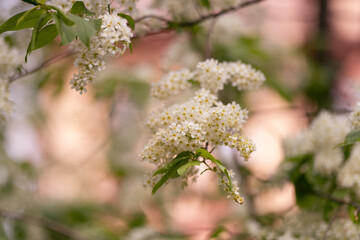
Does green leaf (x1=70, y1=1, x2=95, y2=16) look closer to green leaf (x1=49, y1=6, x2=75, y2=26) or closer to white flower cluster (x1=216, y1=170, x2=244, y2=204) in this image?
green leaf (x1=49, y1=6, x2=75, y2=26)

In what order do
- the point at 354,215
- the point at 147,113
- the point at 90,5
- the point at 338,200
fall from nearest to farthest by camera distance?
the point at 90,5
the point at 354,215
the point at 338,200
the point at 147,113

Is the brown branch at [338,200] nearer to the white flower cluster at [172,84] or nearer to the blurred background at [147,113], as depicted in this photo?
the blurred background at [147,113]

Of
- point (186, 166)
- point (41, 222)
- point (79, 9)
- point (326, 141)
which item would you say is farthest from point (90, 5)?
point (41, 222)

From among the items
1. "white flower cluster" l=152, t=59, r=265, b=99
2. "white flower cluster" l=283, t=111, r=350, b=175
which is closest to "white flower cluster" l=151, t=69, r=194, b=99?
"white flower cluster" l=152, t=59, r=265, b=99

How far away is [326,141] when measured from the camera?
104cm

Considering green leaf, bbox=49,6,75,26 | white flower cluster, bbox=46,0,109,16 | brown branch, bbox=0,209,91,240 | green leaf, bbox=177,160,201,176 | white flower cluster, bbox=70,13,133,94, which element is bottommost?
brown branch, bbox=0,209,91,240

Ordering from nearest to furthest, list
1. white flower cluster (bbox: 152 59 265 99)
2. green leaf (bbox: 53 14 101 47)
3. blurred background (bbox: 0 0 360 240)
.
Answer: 1. green leaf (bbox: 53 14 101 47)
2. white flower cluster (bbox: 152 59 265 99)
3. blurred background (bbox: 0 0 360 240)

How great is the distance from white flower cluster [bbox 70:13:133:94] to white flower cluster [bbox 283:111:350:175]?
572 millimetres

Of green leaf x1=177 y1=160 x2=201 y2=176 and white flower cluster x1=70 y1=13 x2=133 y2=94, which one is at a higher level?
white flower cluster x1=70 y1=13 x2=133 y2=94

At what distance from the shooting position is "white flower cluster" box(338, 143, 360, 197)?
954mm

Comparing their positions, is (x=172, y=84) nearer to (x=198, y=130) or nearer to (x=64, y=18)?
(x=198, y=130)

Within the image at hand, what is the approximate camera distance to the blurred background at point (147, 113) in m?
1.51

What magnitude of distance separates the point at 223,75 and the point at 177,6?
39 centimetres

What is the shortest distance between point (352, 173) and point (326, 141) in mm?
100
